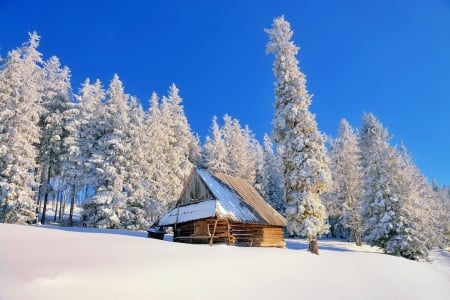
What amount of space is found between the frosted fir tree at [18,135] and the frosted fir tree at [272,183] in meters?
33.8

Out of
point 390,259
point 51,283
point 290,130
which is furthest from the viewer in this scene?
point 290,130

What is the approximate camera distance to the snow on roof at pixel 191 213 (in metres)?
22.5

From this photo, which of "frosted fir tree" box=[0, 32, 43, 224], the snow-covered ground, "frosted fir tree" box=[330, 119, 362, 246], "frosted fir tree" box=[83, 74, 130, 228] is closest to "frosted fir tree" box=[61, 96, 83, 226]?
"frosted fir tree" box=[83, 74, 130, 228]

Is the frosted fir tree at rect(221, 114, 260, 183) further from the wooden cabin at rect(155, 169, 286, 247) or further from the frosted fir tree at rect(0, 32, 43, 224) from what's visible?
the frosted fir tree at rect(0, 32, 43, 224)

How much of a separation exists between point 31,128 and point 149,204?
13.8 m

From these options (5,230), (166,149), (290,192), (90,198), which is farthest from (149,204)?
(5,230)

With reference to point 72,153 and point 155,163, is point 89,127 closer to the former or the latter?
point 72,153

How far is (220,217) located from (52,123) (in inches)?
919

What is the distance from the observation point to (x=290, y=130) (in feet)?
78.8

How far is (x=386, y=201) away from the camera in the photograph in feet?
94.9

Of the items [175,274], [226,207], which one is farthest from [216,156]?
[175,274]

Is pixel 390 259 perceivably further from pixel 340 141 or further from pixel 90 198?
pixel 90 198

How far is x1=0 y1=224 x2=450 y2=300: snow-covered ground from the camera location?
8.82 meters

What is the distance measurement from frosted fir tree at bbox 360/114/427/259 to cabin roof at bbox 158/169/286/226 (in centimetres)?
921
